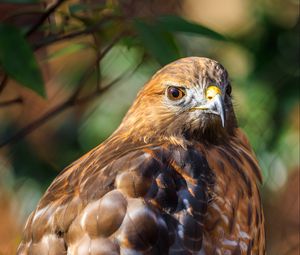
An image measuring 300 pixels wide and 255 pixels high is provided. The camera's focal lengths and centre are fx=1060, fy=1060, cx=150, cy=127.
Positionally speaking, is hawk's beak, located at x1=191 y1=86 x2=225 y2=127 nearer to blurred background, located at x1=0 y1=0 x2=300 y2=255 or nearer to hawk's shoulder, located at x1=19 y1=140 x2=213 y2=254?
hawk's shoulder, located at x1=19 y1=140 x2=213 y2=254

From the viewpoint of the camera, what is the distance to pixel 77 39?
4.12m

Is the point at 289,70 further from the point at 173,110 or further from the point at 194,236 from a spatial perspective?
the point at 194,236

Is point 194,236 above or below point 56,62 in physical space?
above

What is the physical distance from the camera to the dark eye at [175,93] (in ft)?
11.6

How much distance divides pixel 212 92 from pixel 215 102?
0.11ft

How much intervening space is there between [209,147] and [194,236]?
1.59 ft

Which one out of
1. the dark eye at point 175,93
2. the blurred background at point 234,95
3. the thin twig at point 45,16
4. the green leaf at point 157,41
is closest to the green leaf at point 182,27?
the green leaf at point 157,41

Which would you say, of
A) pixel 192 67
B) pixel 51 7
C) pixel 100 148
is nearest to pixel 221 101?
pixel 192 67

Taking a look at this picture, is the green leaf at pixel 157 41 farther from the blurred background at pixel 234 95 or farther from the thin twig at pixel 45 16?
the blurred background at pixel 234 95

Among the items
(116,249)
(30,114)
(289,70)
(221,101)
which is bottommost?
(30,114)

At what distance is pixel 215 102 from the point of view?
3424 mm

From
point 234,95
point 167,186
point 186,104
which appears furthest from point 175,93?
point 234,95

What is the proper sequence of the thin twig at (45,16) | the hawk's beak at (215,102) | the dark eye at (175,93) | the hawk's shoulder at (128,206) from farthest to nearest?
the thin twig at (45,16) < the dark eye at (175,93) < the hawk's beak at (215,102) < the hawk's shoulder at (128,206)

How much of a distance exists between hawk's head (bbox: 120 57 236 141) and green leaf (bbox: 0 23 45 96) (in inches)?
15.2
